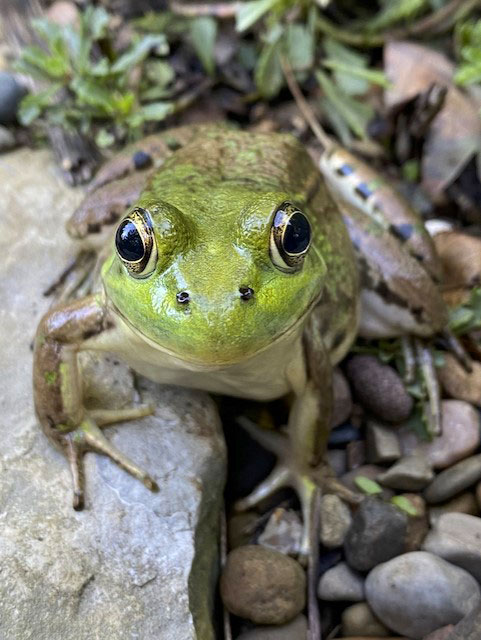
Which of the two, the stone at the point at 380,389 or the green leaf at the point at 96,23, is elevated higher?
the green leaf at the point at 96,23

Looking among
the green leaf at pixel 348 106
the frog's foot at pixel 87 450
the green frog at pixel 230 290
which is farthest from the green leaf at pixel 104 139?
the frog's foot at pixel 87 450

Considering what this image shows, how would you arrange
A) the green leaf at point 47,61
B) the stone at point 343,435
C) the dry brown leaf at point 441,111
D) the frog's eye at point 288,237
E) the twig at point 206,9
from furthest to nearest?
the twig at point 206,9 < the dry brown leaf at point 441,111 < the green leaf at point 47,61 < the stone at point 343,435 < the frog's eye at point 288,237

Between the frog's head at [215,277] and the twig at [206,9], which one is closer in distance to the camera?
the frog's head at [215,277]

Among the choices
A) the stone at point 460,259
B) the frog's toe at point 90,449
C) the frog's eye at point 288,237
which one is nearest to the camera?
the frog's eye at point 288,237

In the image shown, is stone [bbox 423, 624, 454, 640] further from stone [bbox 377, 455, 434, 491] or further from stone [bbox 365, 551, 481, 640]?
stone [bbox 377, 455, 434, 491]

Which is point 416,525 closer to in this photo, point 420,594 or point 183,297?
point 420,594

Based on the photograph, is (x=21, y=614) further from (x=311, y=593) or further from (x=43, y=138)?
(x=43, y=138)

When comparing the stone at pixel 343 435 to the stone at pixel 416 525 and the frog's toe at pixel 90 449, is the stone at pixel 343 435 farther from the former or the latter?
the frog's toe at pixel 90 449
